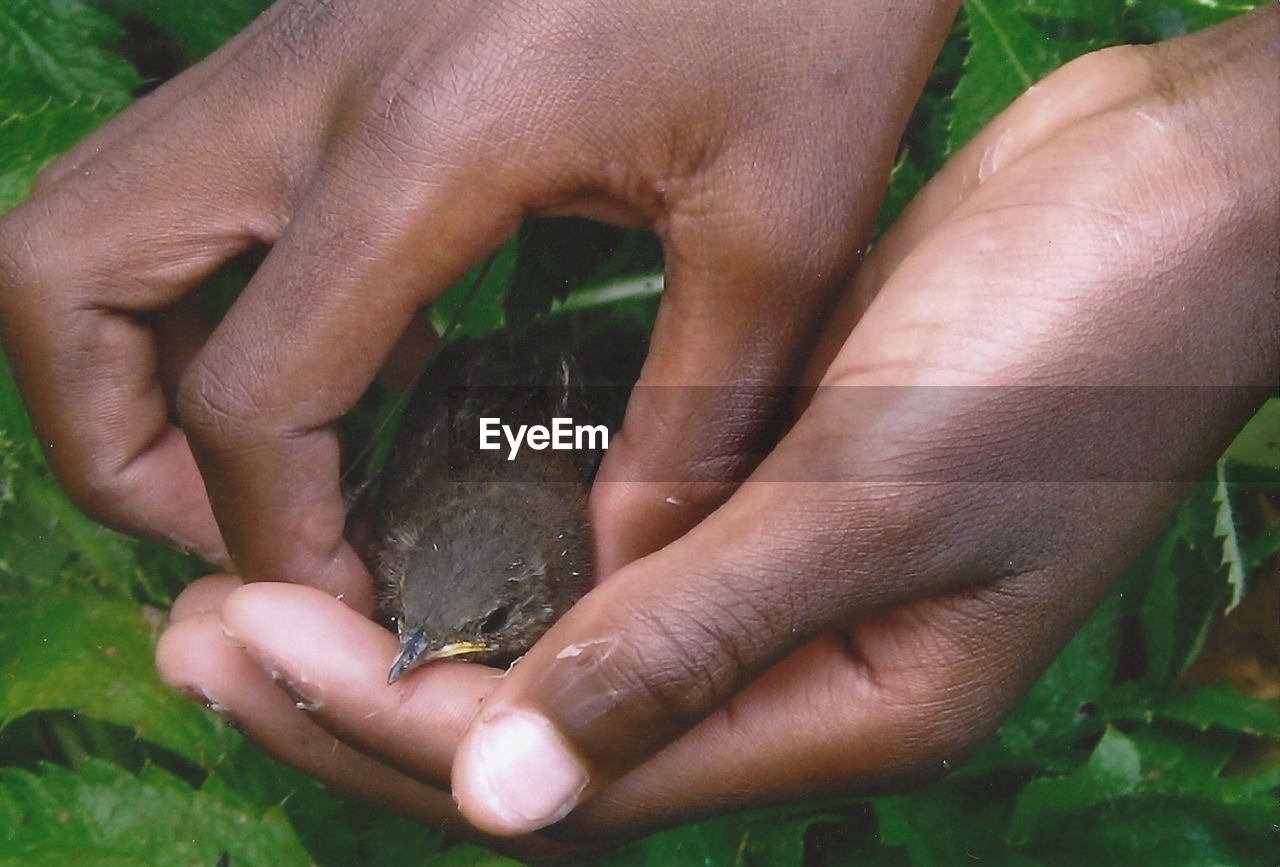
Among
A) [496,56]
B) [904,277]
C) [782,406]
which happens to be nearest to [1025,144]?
[904,277]

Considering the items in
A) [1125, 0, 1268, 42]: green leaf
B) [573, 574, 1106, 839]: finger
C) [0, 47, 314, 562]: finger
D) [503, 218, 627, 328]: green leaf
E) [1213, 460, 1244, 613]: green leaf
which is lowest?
[1213, 460, 1244, 613]: green leaf

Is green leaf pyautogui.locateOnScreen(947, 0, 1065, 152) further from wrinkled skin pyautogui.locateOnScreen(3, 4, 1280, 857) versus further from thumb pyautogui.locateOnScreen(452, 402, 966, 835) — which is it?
thumb pyautogui.locateOnScreen(452, 402, 966, 835)

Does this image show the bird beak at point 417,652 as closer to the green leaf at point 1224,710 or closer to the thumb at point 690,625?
the thumb at point 690,625

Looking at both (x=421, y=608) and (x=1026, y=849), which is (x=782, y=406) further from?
(x=1026, y=849)

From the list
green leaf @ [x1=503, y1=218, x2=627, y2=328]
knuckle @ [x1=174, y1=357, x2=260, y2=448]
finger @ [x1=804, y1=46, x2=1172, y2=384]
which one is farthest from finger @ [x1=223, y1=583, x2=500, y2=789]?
green leaf @ [x1=503, y1=218, x2=627, y2=328]

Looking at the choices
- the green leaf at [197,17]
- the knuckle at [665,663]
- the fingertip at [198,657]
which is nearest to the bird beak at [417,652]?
the fingertip at [198,657]
